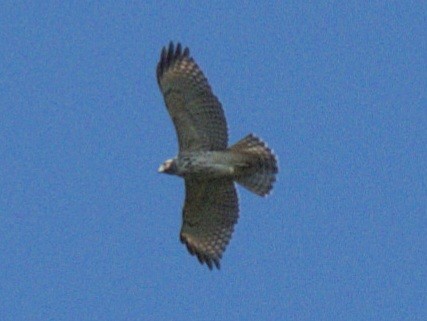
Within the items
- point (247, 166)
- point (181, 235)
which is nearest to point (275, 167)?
point (247, 166)

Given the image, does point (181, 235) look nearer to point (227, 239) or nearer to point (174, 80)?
point (227, 239)

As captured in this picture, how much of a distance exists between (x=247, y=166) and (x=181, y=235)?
1.24 m

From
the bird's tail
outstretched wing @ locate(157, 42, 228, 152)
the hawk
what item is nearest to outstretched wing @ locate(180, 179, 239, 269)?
the hawk

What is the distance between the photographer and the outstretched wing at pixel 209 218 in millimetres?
16234

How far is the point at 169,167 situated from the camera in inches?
621

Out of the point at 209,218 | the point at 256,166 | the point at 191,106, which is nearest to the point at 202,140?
the point at 191,106

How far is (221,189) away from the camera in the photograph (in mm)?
16219

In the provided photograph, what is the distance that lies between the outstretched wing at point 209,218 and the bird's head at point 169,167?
434 mm

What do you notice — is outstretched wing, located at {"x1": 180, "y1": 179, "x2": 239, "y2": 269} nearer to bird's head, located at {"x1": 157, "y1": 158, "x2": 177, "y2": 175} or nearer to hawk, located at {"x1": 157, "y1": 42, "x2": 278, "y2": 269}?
hawk, located at {"x1": 157, "y1": 42, "x2": 278, "y2": 269}

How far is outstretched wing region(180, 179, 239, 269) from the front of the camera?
639 inches

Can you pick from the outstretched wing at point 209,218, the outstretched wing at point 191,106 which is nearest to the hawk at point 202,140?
the outstretched wing at point 191,106

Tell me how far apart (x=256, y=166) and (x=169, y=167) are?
3.08 ft

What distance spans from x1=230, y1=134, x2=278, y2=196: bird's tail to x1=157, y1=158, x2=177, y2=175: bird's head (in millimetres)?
635

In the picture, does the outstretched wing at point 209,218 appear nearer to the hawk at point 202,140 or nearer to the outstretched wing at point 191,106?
the hawk at point 202,140
